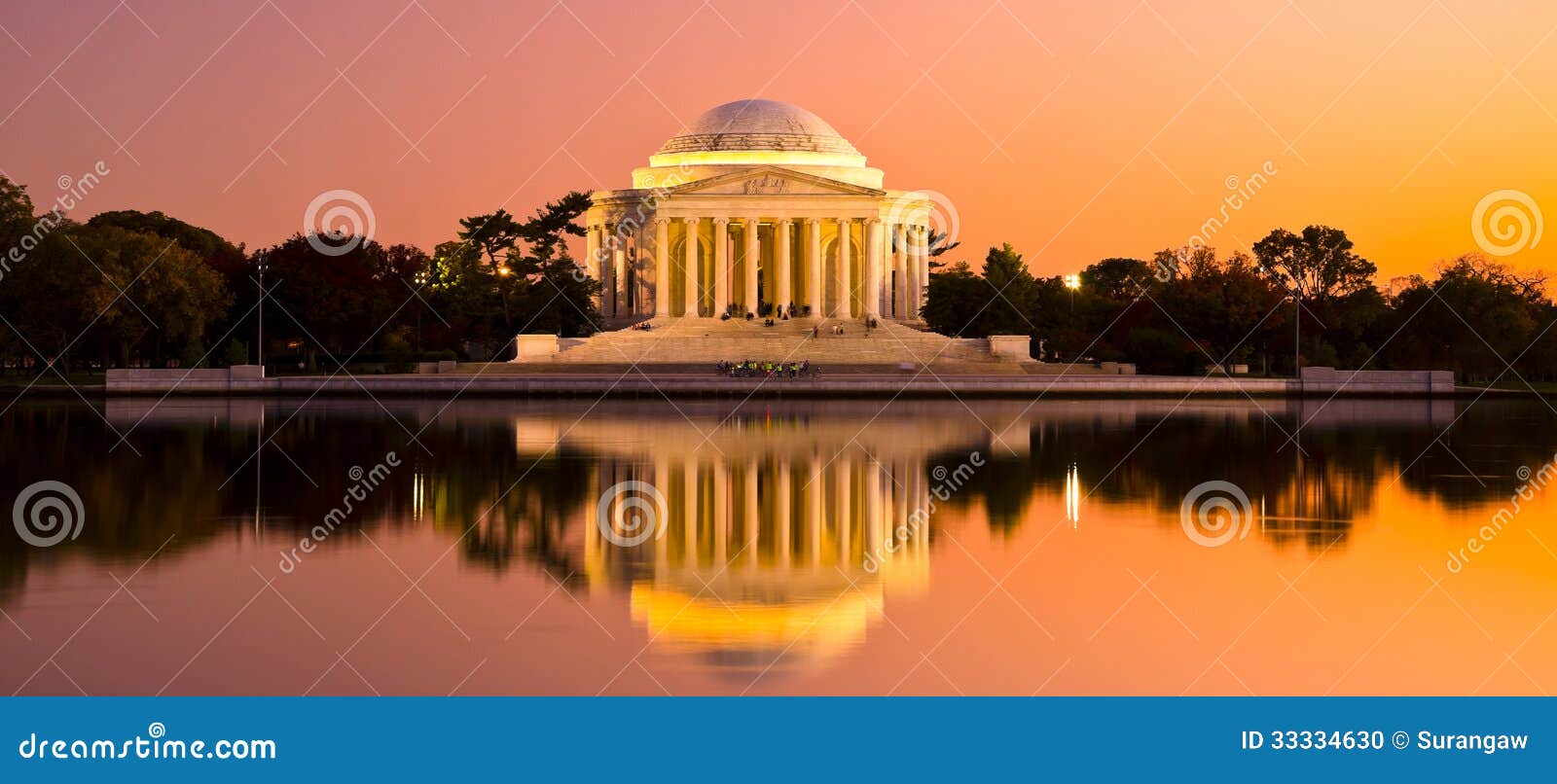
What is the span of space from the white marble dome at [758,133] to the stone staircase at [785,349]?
2061cm

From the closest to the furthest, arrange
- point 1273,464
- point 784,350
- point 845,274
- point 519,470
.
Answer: point 519,470 < point 1273,464 < point 784,350 < point 845,274

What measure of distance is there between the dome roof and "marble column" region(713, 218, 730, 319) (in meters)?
5.61

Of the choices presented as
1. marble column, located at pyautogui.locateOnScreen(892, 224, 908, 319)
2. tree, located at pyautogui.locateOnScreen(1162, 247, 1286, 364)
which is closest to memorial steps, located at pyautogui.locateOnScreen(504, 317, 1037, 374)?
tree, located at pyautogui.locateOnScreen(1162, 247, 1286, 364)

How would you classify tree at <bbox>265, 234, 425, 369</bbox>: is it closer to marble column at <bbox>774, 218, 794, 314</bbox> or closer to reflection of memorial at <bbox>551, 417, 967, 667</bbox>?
marble column at <bbox>774, 218, 794, 314</bbox>

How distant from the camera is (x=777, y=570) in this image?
64.9 feet

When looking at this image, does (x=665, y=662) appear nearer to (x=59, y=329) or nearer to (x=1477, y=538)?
(x=1477, y=538)

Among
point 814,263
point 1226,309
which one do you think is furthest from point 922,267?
point 1226,309

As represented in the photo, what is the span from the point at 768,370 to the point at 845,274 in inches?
1454

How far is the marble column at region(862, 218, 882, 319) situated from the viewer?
113m

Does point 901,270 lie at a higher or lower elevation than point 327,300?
higher

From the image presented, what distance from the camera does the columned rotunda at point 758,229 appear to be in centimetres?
11144

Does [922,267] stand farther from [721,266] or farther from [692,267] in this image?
[692,267]

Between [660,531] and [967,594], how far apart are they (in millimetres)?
5957

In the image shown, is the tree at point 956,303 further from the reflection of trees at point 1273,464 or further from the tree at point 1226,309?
the reflection of trees at point 1273,464
